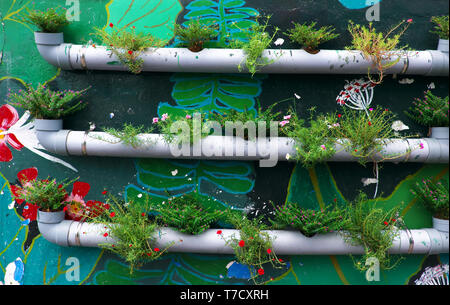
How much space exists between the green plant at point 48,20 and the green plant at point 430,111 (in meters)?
4.26

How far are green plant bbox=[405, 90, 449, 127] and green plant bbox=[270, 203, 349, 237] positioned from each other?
4.66 feet

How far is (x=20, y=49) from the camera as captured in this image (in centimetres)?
379

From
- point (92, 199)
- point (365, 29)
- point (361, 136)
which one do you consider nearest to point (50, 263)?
point (92, 199)

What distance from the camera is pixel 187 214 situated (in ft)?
11.4

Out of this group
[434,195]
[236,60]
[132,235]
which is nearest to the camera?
[132,235]

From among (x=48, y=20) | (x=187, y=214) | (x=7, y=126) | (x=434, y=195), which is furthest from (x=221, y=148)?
(x=7, y=126)

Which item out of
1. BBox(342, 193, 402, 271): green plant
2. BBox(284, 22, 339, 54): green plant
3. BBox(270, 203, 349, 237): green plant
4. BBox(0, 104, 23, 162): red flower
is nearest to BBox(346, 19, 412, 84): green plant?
Answer: BBox(284, 22, 339, 54): green plant

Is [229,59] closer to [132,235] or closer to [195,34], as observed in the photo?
[195,34]

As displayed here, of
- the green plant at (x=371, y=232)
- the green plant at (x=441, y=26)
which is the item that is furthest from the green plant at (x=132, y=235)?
the green plant at (x=441, y=26)

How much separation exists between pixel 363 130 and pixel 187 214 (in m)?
2.17

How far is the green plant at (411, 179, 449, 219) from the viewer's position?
139 inches

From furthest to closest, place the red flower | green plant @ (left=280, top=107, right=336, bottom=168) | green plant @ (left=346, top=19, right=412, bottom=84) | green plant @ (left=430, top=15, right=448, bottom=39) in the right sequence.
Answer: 1. the red flower
2. green plant @ (left=430, top=15, right=448, bottom=39)
3. green plant @ (left=346, top=19, right=412, bottom=84)
4. green plant @ (left=280, top=107, right=336, bottom=168)

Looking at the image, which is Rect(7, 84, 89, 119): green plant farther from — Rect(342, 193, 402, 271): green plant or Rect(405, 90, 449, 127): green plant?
Rect(405, 90, 449, 127): green plant
